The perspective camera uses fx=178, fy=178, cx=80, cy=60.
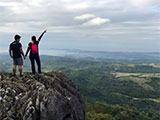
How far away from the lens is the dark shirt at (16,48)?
2444 centimetres

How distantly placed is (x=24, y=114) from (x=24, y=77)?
29.9 ft

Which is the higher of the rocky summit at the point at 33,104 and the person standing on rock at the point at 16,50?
the person standing on rock at the point at 16,50

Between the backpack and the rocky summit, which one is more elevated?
the backpack

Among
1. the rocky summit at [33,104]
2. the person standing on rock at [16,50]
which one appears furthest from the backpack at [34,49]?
the rocky summit at [33,104]

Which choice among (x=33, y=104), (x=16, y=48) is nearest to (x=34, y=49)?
(x=16, y=48)

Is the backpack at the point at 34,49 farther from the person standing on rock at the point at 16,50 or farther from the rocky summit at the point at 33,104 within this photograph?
the rocky summit at the point at 33,104

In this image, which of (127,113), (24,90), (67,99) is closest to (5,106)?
(24,90)

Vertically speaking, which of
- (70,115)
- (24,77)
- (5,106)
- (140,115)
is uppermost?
(24,77)

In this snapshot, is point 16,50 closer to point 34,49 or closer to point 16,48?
point 16,48

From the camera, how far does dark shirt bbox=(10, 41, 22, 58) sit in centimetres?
2444

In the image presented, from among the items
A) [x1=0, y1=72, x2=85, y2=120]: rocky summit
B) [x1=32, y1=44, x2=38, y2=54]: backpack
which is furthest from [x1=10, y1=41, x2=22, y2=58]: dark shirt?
[x1=0, y1=72, x2=85, y2=120]: rocky summit

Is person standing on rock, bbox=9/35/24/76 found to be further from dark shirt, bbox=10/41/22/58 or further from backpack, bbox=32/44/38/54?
backpack, bbox=32/44/38/54

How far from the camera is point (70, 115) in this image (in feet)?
64.4

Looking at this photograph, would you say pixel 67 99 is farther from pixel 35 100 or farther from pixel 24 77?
pixel 24 77
